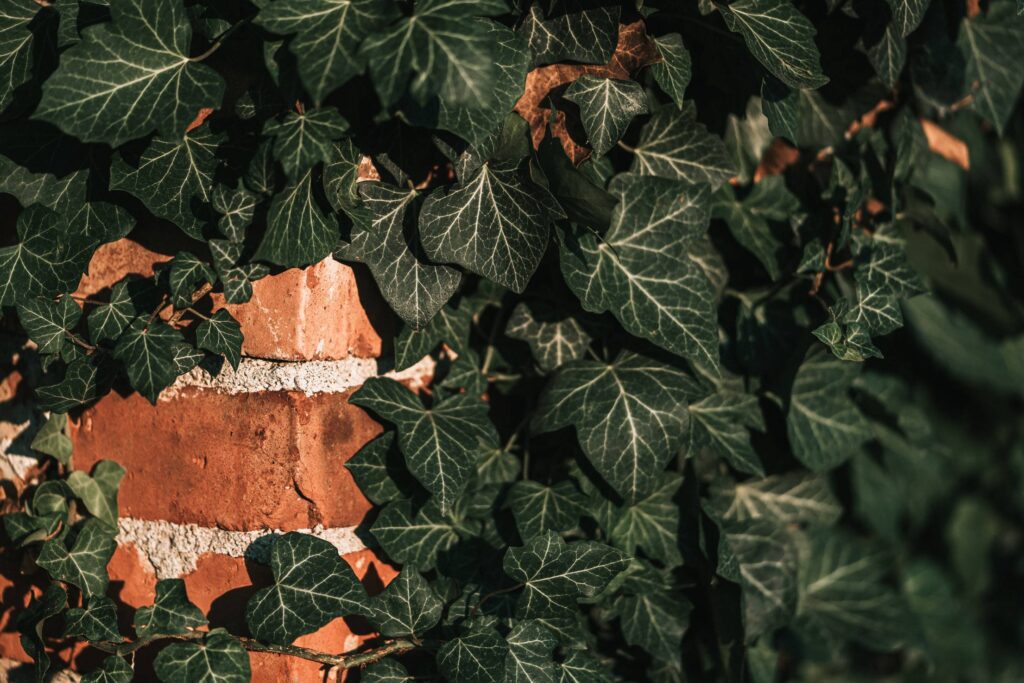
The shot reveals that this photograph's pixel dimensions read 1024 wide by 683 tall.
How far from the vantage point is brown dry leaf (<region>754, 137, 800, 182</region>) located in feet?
3.83

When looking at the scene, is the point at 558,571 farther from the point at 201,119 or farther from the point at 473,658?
the point at 201,119

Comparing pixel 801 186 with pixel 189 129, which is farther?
pixel 801 186

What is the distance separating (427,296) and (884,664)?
4.40 feet

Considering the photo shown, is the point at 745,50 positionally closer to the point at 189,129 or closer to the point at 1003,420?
the point at 189,129

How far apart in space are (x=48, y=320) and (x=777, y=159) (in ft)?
3.06

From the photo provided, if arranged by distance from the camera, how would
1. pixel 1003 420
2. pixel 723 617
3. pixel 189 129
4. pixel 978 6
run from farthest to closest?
pixel 1003 420 → pixel 978 6 → pixel 723 617 → pixel 189 129

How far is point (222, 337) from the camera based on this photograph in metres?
0.81

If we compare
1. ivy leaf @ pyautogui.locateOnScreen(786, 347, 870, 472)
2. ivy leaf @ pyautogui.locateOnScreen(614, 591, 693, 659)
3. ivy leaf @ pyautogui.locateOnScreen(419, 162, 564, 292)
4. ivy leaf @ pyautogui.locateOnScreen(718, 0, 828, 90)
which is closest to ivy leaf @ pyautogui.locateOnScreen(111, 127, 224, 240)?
ivy leaf @ pyautogui.locateOnScreen(419, 162, 564, 292)

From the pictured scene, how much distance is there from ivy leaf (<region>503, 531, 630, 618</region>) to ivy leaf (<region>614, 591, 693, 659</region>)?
187mm

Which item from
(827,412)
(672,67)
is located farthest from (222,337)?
(827,412)

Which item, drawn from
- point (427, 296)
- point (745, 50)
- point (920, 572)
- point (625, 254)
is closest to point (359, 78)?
point (427, 296)

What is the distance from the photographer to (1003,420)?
182cm

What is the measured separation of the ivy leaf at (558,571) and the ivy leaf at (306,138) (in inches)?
16.8

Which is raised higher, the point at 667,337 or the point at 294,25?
the point at 294,25
